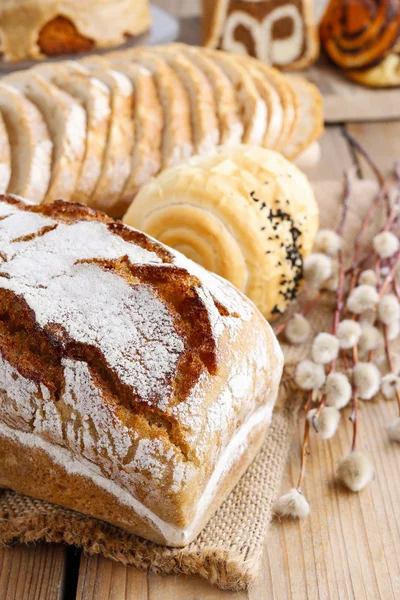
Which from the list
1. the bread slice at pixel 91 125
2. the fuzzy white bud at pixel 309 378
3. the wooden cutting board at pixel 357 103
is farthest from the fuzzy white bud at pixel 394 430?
the wooden cutting board at pixel 357 103

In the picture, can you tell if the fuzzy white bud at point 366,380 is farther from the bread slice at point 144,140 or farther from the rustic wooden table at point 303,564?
the bread slice at point 144,140

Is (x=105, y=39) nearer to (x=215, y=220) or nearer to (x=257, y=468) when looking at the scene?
(x=215, y=220)

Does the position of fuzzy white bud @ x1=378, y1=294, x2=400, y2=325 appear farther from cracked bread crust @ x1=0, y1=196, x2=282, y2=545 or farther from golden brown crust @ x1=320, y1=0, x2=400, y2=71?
golden brown crust @ x1=320, y1=0, x2=400, y2=71

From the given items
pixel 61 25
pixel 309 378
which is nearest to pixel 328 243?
pixel 309 378

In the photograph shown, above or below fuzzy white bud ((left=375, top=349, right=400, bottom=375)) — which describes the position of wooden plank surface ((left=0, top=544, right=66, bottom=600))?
below

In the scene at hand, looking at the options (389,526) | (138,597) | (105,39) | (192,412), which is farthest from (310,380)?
(105,39)

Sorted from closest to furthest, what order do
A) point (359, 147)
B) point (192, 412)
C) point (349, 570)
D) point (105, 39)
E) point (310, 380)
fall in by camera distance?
point (192, 412)
point (349, 570)
point (310, 380)
point (359, 147)
point (105, 39)

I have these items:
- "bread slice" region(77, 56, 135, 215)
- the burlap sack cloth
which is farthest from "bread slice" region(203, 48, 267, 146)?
the burlap sack cloth
